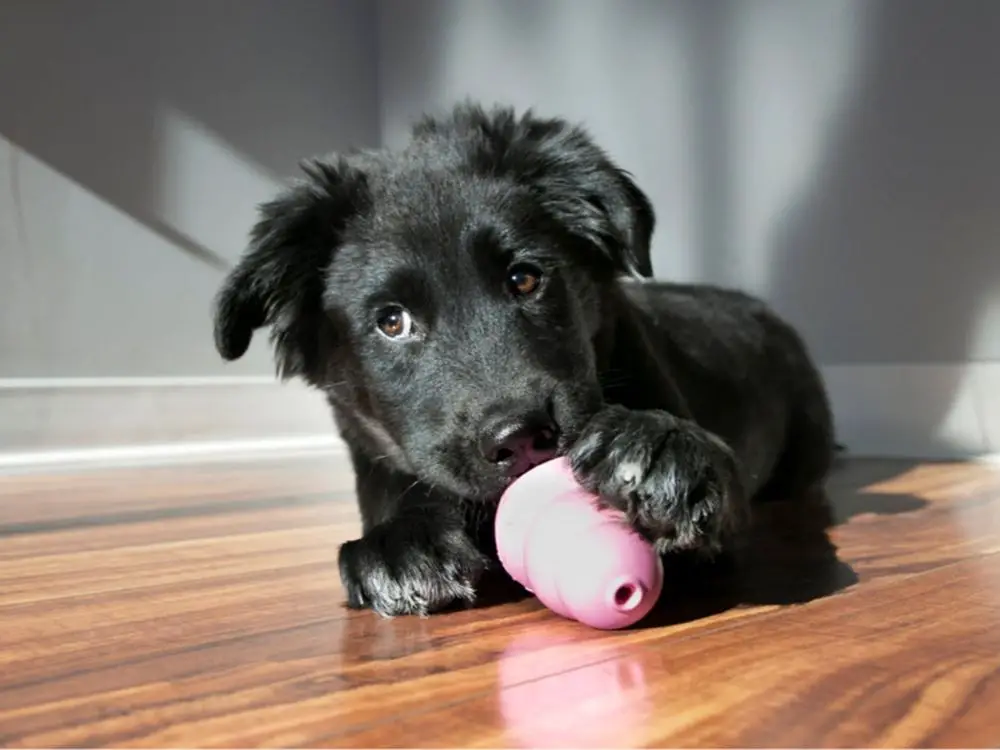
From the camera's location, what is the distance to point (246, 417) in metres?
4.22

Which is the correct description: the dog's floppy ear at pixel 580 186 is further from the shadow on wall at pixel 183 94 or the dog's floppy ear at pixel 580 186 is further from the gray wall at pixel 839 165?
the shadow on wall at pixel 183 94

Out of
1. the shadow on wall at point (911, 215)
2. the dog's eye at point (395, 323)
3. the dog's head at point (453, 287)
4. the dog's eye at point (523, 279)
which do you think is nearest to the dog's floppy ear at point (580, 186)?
the dog's head at point (453, 287)

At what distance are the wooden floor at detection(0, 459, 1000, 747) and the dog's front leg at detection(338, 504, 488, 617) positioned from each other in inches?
1.3

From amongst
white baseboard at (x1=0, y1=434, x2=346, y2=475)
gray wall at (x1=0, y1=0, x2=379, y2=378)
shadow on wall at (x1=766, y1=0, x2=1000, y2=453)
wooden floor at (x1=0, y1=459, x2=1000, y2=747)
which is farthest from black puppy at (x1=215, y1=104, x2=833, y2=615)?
gray wall at (x1=0, y1=0, x2=379, y2=378)

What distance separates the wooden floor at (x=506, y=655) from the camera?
0.97m

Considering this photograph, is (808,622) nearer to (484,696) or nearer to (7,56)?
(484,696)

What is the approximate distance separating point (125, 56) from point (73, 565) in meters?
2.52

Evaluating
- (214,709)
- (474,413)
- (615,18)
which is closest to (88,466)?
(615,18)

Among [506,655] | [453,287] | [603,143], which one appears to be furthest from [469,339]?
[603,143]

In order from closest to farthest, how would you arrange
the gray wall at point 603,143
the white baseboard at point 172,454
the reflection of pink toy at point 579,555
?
the reflection of pink toy at point 579,555, the gray wall at point 603,143, the white baseboard at point 172,454

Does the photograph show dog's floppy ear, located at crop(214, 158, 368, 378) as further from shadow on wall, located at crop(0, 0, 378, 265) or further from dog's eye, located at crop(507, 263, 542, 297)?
shadow on wall, located at crop(0, 0, 378, 265)

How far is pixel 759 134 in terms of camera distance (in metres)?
3.43

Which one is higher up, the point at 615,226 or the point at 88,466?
the point at 615,226

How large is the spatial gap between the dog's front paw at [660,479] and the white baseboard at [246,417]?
206cm
